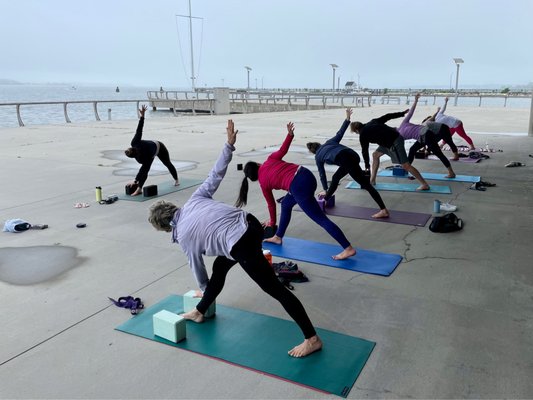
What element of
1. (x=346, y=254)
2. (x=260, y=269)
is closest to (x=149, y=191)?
(x=346, y=254)

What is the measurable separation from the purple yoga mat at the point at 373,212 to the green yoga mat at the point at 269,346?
3161mm

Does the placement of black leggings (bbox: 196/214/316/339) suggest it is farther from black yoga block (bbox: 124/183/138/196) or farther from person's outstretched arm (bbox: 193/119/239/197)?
black yoga block (bbox: 124/183/138/196)

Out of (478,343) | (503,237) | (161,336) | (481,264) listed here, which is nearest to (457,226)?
(503,237)

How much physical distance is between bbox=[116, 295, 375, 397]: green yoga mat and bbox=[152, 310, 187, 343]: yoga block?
4 centimetres

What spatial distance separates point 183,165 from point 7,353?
7.59 m

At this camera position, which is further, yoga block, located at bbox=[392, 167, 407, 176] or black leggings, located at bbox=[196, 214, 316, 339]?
yoga block, located at bbox=[392, 167, 407, 176]

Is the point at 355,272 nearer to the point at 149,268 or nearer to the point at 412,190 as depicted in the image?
the point at 149,268

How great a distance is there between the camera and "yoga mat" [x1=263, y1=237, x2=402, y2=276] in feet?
15.0

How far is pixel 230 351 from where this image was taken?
311 cm

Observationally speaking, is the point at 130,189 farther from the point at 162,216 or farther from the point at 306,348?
the point at 306,348

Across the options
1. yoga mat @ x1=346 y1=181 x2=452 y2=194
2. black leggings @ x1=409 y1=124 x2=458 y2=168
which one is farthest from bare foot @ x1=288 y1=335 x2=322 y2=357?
black leggings @ x1=409 y1=124 x2=458 y2=168

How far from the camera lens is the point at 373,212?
664cm

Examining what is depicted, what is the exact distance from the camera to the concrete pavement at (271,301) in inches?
110

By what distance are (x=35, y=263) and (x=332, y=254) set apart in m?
3.19
